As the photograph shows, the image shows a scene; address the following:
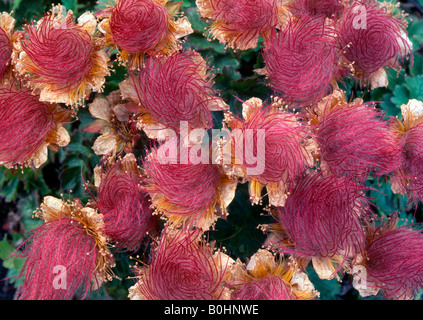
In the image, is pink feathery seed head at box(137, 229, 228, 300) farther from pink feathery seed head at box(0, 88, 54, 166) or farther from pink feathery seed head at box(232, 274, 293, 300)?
pink feathery seed head at box(0, 88, 54, 166)

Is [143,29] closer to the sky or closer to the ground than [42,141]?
closer to the sky

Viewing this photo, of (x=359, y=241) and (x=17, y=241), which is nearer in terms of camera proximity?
(x=359, y=241)

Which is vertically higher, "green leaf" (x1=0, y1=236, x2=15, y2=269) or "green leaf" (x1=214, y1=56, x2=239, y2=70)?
"green leaf" (x1=214, y1=56, x2=239, y2=70)

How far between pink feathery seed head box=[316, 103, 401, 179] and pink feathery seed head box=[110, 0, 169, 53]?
0.42 meters

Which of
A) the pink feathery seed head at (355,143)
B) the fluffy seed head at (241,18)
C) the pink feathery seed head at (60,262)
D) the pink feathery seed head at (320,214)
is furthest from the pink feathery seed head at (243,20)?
the pink feathery seed head at (60,262)

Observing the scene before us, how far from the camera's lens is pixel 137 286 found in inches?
33.3

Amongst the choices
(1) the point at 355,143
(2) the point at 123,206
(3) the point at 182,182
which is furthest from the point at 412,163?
(2) the point at 123,206

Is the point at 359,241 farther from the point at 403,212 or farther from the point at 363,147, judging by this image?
the point at 403,212

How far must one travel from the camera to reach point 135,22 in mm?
824

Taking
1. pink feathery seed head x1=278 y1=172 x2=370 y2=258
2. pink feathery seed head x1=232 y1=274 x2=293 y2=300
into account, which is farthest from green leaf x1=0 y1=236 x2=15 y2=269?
pink feathery seed head x1=278 y1=172 x2=370 y2=258

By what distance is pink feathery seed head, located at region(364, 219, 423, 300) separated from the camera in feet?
2.93

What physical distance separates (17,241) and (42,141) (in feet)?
1.76

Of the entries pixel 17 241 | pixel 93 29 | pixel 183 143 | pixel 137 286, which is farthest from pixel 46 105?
pixel 17 241

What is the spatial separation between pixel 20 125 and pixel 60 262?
321 mm
